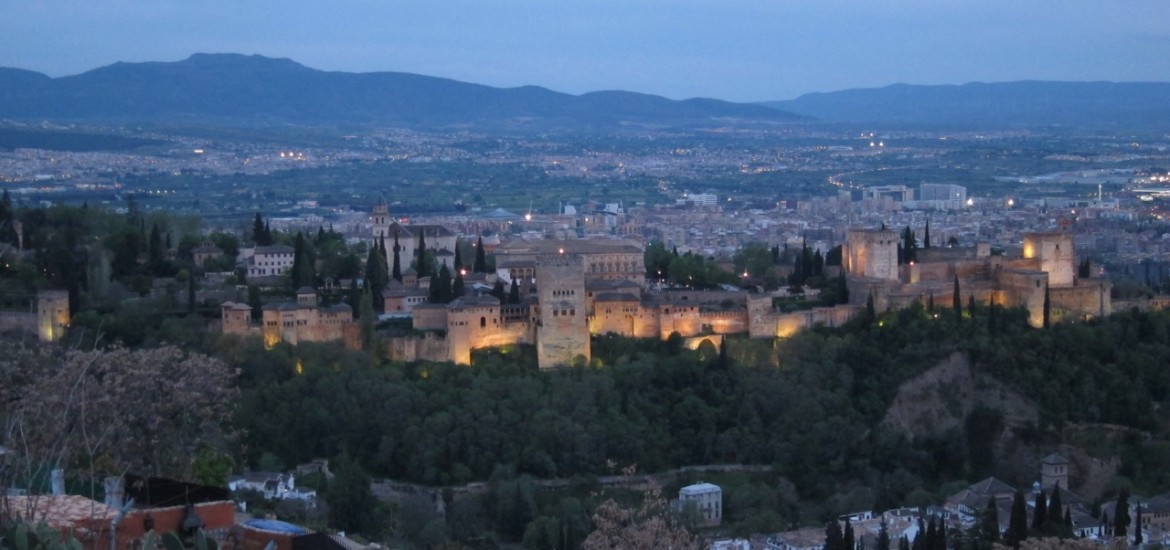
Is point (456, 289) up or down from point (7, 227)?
down

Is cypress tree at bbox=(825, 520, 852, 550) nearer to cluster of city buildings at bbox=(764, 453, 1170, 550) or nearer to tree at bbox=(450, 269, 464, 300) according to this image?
cluster of city buildings at bbox=(764, 453, 1170, 550)

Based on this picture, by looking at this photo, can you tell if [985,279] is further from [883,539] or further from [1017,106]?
[1017,106]

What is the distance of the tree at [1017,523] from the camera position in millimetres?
25031

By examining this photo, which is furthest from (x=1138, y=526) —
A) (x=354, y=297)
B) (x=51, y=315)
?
(x=51, y=315)

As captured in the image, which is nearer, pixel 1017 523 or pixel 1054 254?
pixel 1017 523

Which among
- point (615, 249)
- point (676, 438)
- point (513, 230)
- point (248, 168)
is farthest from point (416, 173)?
point (676, 438)

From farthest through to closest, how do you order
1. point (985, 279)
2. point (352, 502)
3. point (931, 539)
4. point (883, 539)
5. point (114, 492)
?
point (985, 279)
point (352, 502)
point (883, 539)
point (931, 539)
point (114, 492)

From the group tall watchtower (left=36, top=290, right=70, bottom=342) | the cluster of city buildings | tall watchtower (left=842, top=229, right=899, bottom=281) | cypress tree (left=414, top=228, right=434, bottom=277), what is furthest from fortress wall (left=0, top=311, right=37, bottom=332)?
tall watchtower (left=842, top=229, right=899, bottom=281)

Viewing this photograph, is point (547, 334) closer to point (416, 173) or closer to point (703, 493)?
point (703, 493)

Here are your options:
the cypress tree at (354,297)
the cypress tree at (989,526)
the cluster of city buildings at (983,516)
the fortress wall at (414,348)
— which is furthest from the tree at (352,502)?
the cypress tree at (989,526)

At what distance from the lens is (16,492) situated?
14461 millimetres

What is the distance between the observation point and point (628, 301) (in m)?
35.4

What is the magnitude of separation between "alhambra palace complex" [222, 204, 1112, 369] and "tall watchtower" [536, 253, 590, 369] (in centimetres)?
2

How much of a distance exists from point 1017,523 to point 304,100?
404 feet
